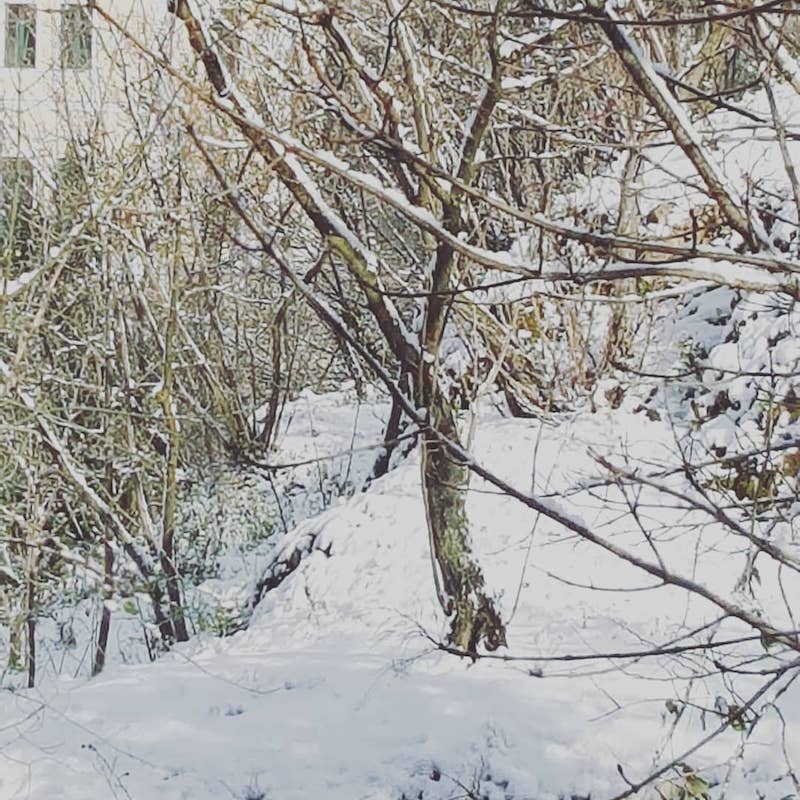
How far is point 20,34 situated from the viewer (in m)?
7.20

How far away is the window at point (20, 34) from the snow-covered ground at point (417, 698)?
155 inches

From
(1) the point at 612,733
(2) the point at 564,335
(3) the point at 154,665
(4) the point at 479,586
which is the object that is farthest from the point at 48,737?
(2) the point at 564,335

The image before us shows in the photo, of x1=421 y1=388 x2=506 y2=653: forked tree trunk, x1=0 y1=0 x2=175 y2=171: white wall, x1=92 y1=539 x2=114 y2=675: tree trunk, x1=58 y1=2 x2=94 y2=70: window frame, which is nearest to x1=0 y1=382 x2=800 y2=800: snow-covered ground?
x1=421 y1=388 x2=506 y2=653: forked tree trunk

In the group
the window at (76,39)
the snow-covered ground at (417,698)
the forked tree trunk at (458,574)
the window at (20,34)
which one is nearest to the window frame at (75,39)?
the window at (76,39)

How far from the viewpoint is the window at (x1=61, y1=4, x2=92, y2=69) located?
6781mm

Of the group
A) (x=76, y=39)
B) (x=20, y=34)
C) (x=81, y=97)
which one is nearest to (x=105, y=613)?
(x=81, y=97)

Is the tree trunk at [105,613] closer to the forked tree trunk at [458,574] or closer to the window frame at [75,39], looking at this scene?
the forked tree trunk at [458,574]

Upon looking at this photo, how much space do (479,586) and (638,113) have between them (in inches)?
129

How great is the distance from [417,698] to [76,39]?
5.01 meters

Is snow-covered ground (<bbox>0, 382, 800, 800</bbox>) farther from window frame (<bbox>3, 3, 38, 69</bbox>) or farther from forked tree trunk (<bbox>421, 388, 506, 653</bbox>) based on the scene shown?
window frame (<bbox>3, 3, 38, 69</bbox>)

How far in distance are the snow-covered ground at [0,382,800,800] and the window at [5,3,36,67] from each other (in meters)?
3.94

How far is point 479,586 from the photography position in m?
4.57

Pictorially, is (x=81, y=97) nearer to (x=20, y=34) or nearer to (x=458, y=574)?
(x=20, y=34)

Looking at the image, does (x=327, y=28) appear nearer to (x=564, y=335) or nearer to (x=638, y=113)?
(x=638, y=113)
